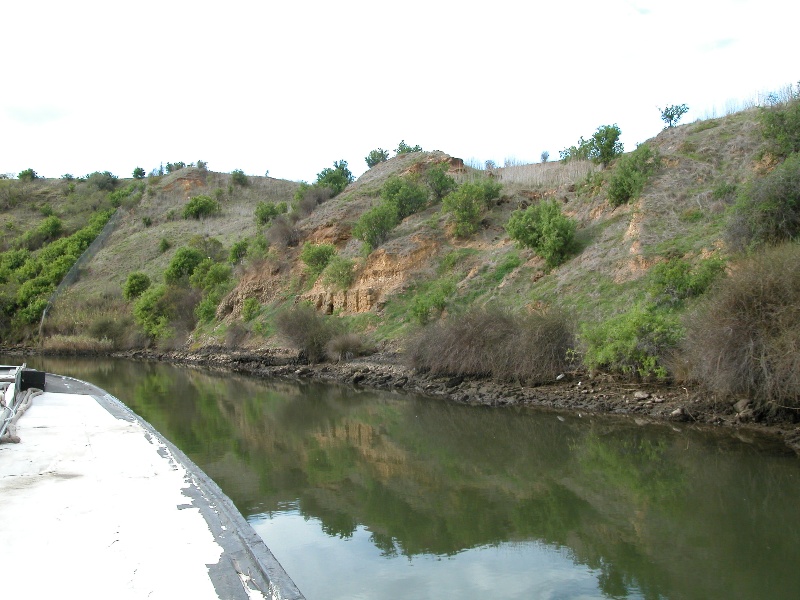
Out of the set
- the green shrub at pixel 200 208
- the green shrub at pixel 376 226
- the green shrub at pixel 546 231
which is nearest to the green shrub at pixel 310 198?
the green shrub at pixel 376 226

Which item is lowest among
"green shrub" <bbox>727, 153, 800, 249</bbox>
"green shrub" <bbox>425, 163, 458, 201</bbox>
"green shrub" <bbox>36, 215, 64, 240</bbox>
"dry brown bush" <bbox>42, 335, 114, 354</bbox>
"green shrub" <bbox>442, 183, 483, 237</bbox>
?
"dry brown bush" <bbox>42, 335, 114, 354</bbox>

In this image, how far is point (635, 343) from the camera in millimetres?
19703

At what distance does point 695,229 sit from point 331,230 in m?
27.6

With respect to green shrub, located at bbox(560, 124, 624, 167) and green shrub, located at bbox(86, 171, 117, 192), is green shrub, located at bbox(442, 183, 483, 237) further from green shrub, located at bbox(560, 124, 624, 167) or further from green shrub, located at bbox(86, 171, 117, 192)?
green shrub, located at bbox(86, 171, 117, 192)

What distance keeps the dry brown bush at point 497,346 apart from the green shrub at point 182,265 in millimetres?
36781

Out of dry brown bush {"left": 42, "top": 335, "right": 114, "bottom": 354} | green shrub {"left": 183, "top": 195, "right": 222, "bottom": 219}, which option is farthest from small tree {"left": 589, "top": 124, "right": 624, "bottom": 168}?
green shrub {"left": 183, "top": 195, "right": 222, "bottom": 219}

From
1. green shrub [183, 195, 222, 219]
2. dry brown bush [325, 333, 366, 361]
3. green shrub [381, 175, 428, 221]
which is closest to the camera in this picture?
dry brown bush [325, 333, 366, 361]

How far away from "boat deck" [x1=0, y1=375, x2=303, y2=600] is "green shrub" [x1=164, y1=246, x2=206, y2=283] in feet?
162

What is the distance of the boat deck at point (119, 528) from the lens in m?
5.42

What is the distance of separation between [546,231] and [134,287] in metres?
44.9

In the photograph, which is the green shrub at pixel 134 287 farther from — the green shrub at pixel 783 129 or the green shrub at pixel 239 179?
the green shrub at pixel 783 129

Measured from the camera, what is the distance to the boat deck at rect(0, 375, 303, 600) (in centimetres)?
542

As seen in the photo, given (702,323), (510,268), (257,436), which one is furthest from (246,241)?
(702,323)

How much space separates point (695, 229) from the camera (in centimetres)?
2570
